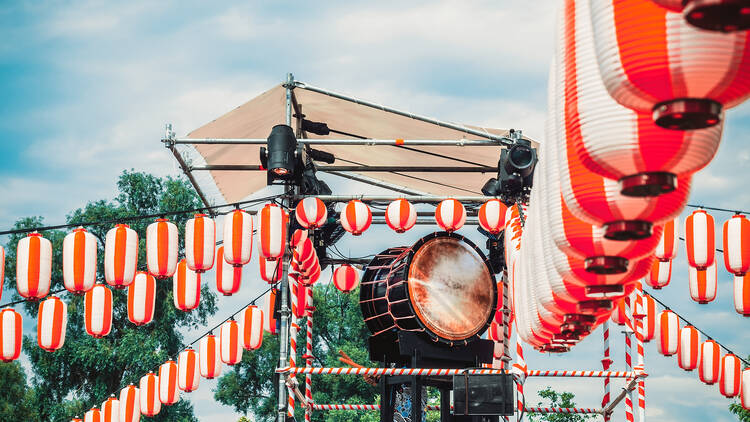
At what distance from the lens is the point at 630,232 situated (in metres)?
2.76

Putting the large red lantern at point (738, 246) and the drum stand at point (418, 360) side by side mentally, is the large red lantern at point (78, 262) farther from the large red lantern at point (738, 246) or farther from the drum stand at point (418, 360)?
the large red lantern at point (738, 246)

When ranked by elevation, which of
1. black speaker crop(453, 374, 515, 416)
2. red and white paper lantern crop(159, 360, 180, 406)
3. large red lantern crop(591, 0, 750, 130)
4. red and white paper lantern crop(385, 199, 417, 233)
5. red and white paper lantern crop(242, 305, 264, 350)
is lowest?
black speaker crop(453, 374, 515, 416)

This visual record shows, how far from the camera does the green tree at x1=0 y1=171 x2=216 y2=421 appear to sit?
17984 millimetres

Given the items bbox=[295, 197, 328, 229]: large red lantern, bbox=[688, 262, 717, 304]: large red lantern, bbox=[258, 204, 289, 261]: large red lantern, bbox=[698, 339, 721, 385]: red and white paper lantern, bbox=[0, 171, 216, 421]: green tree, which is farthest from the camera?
bbox=[0, 171, 216, 421]: green tree

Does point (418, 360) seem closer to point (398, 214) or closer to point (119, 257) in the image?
point (398, 214)

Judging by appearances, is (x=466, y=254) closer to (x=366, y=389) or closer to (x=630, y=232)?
(x=630, y=232)

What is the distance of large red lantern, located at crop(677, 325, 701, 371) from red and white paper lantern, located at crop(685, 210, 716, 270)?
2.42 m

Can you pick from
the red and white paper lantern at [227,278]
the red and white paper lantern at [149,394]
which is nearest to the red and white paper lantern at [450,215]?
the red and white paper lantern at [227,278]

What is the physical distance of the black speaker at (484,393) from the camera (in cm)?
719

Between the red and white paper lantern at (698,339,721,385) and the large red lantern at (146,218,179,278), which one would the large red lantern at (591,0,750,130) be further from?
the red and white paper lantern at (698,339,721,385)

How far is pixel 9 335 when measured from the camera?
380 inches

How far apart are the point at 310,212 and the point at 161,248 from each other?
1838 mm

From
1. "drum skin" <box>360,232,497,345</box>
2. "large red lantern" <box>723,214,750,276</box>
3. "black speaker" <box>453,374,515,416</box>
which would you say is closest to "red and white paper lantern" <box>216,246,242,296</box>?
"drum skin" <box>360,232,497,345</box>

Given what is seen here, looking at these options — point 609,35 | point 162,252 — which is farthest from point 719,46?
point 162,252
